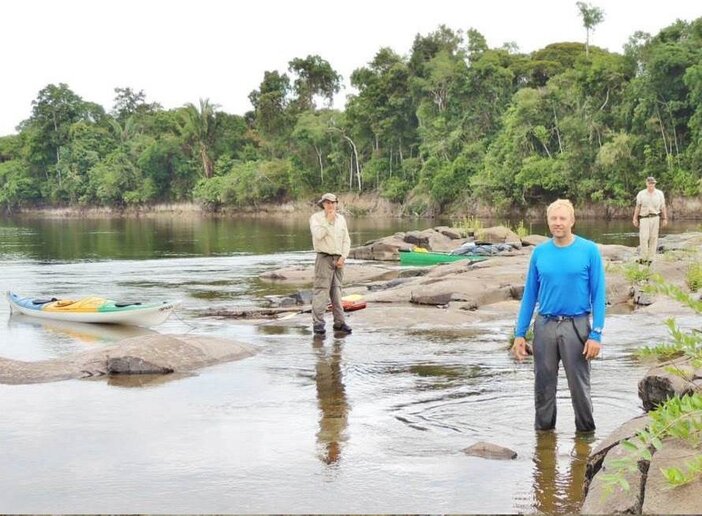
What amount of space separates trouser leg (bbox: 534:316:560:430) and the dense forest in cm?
4752

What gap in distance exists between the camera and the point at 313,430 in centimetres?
701

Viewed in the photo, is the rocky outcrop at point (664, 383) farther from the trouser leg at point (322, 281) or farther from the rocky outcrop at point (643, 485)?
the trouser leg at point (322, 281)

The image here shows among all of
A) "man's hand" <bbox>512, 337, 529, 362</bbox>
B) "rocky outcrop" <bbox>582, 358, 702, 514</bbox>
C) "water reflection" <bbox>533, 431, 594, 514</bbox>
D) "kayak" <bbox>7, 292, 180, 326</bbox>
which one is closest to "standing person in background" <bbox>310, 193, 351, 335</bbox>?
"kayak" <bbox>7, 292, 180, 326</bbox>

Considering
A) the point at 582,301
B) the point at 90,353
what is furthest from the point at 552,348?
the point at 90,353

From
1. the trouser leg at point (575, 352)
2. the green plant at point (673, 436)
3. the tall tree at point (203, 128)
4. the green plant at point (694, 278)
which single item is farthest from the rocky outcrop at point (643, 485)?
the tall tree at point (203, 128)

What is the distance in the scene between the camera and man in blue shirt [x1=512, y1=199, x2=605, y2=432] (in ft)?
20.3

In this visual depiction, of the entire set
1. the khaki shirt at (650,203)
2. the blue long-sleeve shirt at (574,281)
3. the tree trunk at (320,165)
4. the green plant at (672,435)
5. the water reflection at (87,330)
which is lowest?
the water reflection at (87,330)

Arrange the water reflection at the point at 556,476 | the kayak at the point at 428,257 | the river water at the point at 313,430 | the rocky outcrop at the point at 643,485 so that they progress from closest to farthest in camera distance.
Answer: the rocky outcrop at the point at 643,485 < the water reflection at the point at 556,476 < the river water at the point at 313,430 < the kayak at the point at 428,257

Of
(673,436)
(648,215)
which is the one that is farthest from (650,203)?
(673,436)

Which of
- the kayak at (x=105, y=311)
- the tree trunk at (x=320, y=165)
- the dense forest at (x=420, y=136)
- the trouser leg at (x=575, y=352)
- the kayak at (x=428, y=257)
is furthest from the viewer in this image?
the tree trunk at (x=320, y=165)

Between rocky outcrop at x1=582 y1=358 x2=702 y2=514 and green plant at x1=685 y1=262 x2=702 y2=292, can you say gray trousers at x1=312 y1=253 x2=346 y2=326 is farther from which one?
rocky outcrop at x1=582 y1=358 x2=702 y2=514

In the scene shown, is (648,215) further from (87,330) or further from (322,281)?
(87,330)

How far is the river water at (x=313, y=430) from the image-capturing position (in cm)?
541

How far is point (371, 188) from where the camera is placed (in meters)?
79.9
